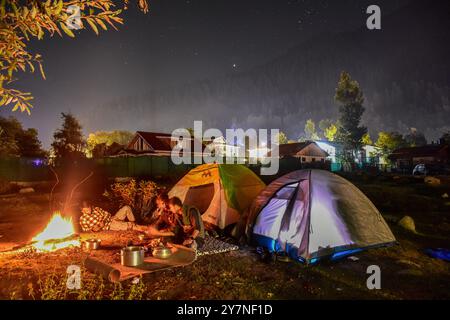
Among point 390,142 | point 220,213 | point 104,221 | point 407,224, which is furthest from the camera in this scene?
point 390,142

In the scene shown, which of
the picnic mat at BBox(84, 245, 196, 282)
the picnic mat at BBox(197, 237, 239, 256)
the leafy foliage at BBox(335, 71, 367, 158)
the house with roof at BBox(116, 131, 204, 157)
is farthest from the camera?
the leafy foliage at BBox(335, 71, 367, 158)

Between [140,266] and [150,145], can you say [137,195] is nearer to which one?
[140,266]

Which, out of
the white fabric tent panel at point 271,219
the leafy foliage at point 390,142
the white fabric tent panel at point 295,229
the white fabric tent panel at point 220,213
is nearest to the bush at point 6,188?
the white fabric tent panel at point 220,213

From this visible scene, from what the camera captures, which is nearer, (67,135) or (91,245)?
(91,245)

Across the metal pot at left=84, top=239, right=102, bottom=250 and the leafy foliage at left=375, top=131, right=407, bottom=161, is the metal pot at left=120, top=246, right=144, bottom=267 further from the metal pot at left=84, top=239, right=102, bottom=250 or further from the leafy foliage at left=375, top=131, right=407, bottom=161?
the leafy foliage at left=375, top=131, right=407, bottom=161

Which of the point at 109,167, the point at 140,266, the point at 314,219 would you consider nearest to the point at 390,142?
the point at 109,167

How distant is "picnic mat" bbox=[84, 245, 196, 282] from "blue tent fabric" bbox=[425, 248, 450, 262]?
527cm

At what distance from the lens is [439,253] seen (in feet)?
22.0

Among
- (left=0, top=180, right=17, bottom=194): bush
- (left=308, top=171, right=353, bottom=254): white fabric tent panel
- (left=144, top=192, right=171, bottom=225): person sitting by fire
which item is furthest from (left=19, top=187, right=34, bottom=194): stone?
(left=308, top=171, right=353, bottom=254): white fabric tent panel

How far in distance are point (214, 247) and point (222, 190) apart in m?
1.98

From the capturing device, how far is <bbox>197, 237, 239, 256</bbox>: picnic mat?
6732mm

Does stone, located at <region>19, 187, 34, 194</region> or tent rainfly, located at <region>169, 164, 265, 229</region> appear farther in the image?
stone, located at <region>19, 187, 34, 194</region>
